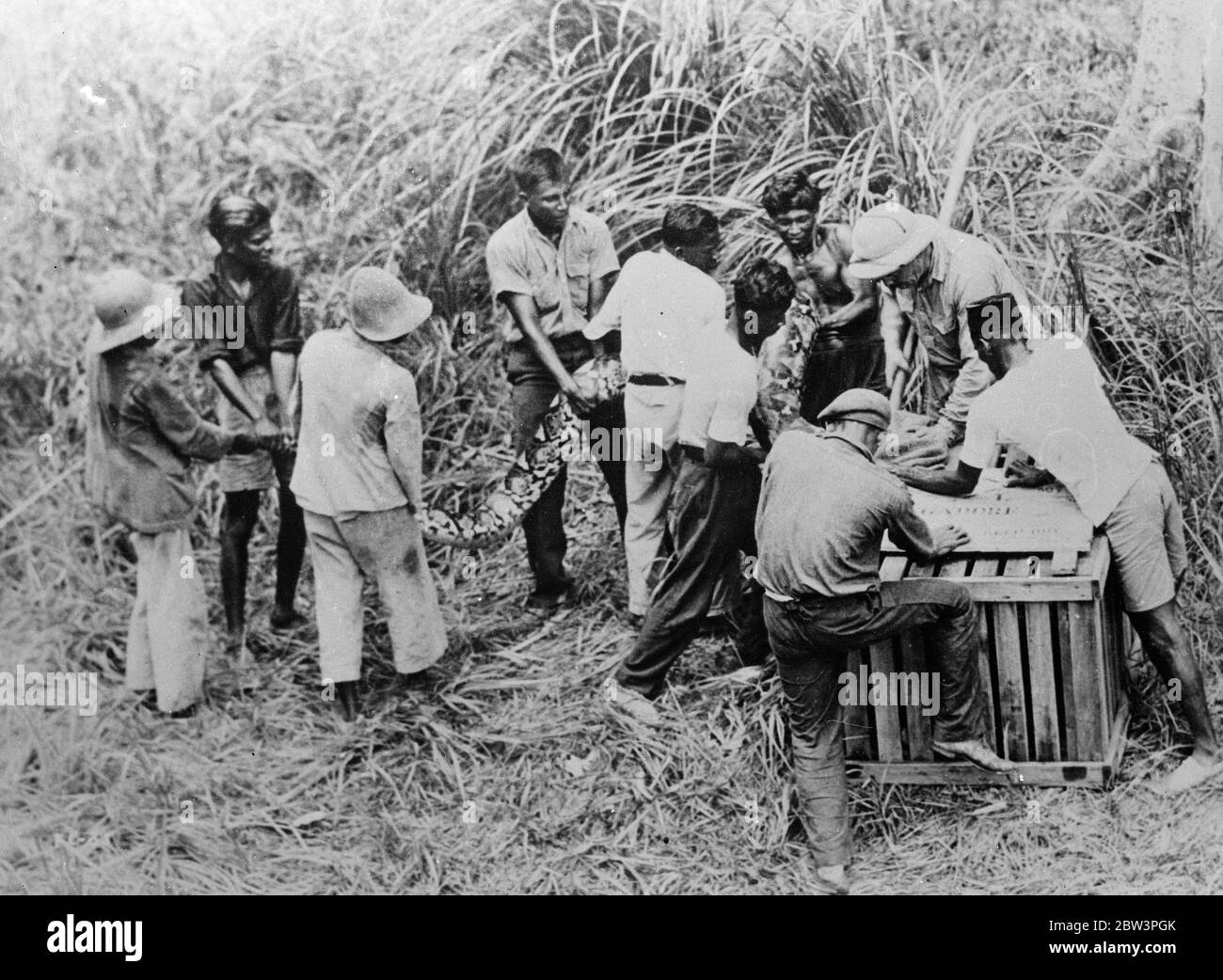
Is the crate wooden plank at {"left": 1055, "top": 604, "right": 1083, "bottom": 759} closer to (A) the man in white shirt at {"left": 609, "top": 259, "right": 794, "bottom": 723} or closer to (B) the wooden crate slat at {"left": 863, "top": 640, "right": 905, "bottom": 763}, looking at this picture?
(B) the wooden crate slat at {"left": 863, "top": 640, "right": 905, "bottom": 763}

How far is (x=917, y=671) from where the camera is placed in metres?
5.13

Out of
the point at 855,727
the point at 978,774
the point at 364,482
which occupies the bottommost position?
the point at 978,774

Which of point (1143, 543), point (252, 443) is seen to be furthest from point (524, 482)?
point (1143, 543)

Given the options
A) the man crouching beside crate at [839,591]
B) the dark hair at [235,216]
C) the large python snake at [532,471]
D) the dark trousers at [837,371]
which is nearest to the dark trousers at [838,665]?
the man crouching beside crate at [839,591]

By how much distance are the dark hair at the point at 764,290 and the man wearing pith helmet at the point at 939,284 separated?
10.1 inches

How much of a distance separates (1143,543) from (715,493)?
1534mm

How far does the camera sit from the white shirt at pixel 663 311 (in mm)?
5492

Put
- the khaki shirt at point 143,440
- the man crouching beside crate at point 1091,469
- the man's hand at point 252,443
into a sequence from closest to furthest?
the man crouching beside crate at point 1091,469, the khaki shirt at point 143,440, the man's hand at point 252,443

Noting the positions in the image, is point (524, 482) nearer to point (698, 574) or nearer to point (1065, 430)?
point (698, 574)

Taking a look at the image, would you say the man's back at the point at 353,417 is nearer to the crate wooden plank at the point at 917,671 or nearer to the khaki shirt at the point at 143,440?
the khaki shirt at the point at 143,440

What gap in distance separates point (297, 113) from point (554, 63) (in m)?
1.02

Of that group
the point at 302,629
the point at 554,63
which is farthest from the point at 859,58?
the point at 302,629

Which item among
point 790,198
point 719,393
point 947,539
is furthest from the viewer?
point 790,198

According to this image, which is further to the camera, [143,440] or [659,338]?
[143,440]
